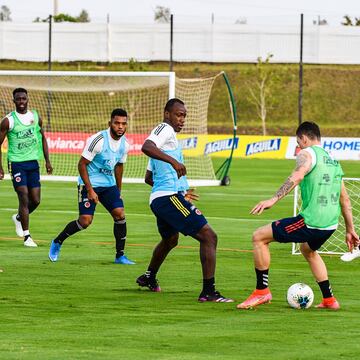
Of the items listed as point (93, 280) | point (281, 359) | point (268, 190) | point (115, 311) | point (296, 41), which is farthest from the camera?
point (296, 41)

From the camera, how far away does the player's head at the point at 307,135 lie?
12305mm

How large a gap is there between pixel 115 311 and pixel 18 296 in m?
1.43

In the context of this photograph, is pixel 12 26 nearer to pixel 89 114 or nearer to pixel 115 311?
pixel 89 114

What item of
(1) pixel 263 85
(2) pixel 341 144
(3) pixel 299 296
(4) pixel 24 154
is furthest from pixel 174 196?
(1) pixel 263 85

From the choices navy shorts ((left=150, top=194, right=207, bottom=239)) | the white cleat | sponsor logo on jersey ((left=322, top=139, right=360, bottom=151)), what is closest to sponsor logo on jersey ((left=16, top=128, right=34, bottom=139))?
the white cleat

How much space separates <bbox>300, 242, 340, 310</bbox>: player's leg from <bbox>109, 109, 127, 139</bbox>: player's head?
4.11 m

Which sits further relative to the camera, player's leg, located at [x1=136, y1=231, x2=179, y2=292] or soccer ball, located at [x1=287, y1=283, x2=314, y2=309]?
player's leg, located at [x1=136, y1=231, x2=179, y2=292]

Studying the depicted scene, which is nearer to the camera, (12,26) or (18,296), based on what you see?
(18,296)

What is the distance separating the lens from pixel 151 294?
1355 centimetres

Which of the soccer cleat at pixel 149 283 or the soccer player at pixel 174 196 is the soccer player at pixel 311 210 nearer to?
the soccer player at pixel 174 196

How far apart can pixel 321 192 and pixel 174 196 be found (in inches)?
68.7

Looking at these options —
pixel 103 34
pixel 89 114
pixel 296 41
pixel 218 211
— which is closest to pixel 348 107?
pixel 296 41

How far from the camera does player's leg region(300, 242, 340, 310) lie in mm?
12430

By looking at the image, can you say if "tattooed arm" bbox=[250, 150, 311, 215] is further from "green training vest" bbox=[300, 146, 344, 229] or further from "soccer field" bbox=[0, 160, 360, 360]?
"soccer field" bbox=[0, 160, 360, 360]
